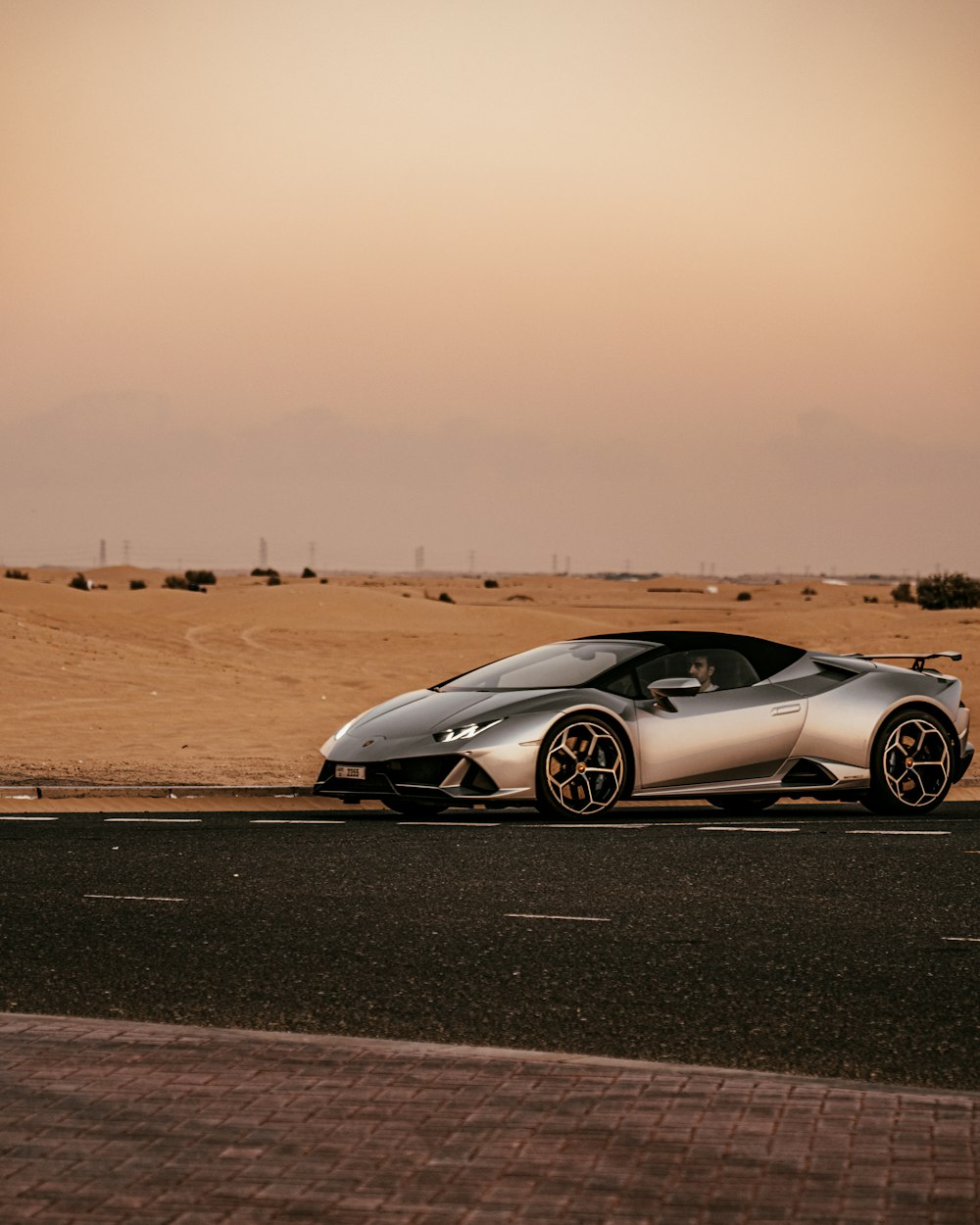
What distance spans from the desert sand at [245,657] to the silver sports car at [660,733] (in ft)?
9.80

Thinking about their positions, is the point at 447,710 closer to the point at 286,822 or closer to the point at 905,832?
the point at 286,822

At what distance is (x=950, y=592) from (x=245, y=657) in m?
42.8

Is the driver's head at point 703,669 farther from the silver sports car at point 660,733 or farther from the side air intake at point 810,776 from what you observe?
the side air intake at point 810,776

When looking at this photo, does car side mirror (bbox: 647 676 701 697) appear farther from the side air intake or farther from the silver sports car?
the side air intake

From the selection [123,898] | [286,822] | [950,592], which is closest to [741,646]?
[286,822]

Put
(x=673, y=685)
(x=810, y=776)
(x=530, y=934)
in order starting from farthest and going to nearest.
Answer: (x=810, y=776) < (x=673, y=685) < (x=530, y=934)

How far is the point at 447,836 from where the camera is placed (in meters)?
12.4

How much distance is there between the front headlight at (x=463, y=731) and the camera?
12609 millimetres

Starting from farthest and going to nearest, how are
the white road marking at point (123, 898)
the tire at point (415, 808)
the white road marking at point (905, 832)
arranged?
the tire at point (415, 808) → the white road marking at point (905, 832) → the white road marking at point (123, 898)

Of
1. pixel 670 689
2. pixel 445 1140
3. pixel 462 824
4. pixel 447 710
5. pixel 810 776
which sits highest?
pixel 670 689

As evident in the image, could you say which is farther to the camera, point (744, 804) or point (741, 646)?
point (744, 804)

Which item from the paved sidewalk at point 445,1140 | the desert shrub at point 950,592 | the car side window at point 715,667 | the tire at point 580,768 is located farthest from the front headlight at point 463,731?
the desert shrub at point 950,592

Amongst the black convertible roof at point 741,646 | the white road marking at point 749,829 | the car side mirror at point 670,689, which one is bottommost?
the white road marking at point 749,829

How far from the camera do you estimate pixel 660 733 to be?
1296cm
